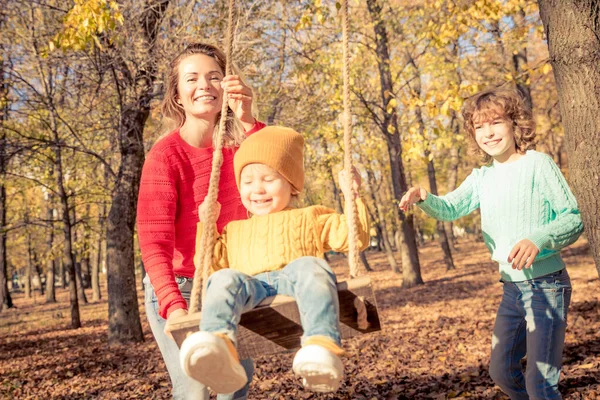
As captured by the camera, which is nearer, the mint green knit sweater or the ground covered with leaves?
the mint green knit sweater

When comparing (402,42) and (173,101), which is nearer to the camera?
(173,101)

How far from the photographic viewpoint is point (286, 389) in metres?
6.16

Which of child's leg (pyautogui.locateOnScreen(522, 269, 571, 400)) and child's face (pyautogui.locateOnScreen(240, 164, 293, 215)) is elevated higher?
child's face (pyautogui.locateOnScreen(240, 164, 293, 215))

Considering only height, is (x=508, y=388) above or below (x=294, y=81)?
below

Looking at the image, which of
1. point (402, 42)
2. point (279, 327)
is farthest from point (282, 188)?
point (402, 42)

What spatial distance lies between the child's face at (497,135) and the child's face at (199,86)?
5.16ft

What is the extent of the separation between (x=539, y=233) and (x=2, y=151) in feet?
32.3

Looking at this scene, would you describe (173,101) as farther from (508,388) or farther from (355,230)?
(508,388)

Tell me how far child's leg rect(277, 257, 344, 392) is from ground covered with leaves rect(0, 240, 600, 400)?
3712 millimetres

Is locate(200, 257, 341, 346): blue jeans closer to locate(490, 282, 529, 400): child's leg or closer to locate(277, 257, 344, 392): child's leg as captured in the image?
locate(277, 257, 344, 392): child's leg

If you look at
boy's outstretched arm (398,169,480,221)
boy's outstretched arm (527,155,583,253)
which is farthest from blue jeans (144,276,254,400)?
boy's outstretched arm (527,155,583,253)

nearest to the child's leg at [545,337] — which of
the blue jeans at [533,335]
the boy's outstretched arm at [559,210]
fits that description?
the blue jeans at [533,335]

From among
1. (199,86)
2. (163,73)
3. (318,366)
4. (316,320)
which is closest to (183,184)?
(199,86)

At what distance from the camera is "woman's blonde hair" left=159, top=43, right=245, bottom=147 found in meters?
2.77
